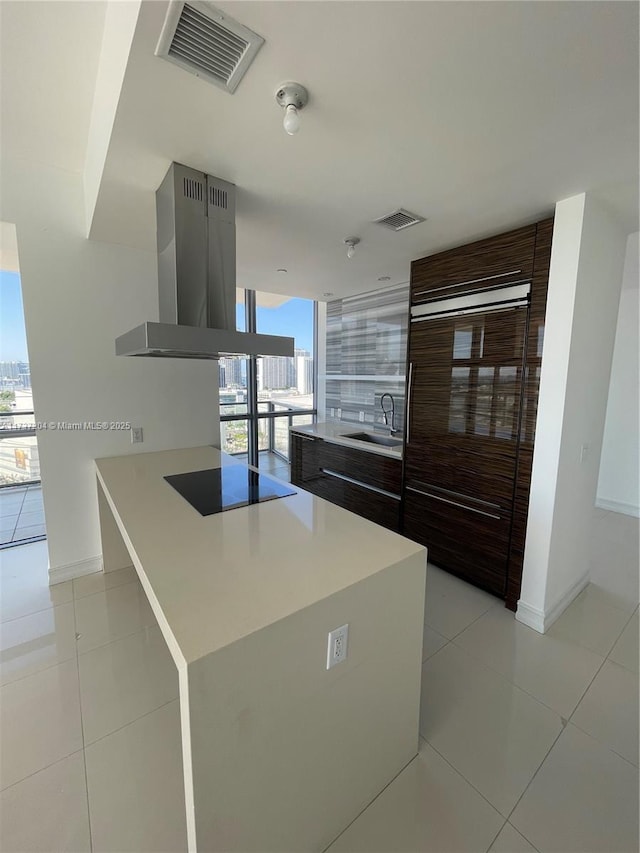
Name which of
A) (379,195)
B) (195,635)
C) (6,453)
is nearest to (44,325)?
(6,453)

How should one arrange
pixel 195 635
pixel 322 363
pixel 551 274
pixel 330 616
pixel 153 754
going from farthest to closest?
pixel 322 363, pixel 551 274, pixel 153 754, pixel 330 616, pixel 195 635

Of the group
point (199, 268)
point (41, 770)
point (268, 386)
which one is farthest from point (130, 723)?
point (268, 386)

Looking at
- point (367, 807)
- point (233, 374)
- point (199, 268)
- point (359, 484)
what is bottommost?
point (367, 807)

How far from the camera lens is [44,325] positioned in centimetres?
225

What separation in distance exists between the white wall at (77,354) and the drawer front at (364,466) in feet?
4.84

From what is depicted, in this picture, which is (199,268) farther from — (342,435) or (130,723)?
(342,435)

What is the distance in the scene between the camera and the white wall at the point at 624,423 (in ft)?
12.3

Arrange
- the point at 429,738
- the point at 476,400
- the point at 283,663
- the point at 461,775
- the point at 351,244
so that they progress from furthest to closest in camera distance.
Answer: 1. the point at 351,244
2. the point at 476,400
3. the point at 429,738
4. the point at 461,775
5. the point at 283,663

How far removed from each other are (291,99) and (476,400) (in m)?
1.86

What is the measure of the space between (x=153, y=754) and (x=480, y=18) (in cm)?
265

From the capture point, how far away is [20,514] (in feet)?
11.4

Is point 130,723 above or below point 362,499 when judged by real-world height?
below

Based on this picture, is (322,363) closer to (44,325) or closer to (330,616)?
(44,325)

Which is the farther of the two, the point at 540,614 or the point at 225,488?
the point at 540,614
